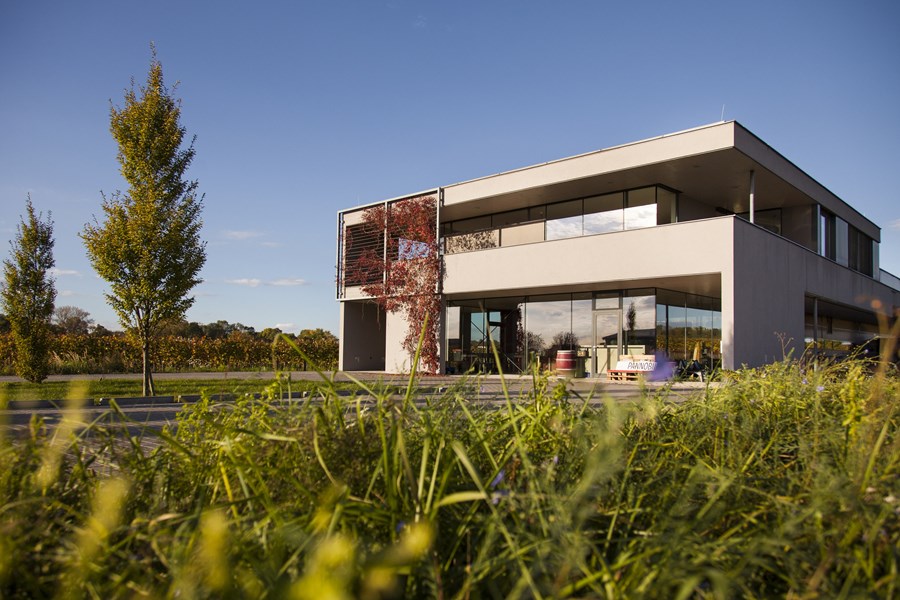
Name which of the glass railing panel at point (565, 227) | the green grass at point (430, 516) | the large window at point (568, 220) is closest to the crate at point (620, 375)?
the large window at point (568, 220)

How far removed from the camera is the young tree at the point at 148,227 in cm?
1211

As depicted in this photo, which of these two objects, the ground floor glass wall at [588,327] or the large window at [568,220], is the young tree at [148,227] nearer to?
the ground floor glass wall at [588,327]

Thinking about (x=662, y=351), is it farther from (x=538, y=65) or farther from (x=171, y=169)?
(x=171, y=169)

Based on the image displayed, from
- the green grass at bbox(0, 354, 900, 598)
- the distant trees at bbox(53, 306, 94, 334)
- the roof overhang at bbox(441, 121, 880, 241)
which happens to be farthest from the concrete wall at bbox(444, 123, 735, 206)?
the distant trees at bbox(53, 306, 94, 334)

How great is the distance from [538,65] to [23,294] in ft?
47.8

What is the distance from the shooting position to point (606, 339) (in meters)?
19.4

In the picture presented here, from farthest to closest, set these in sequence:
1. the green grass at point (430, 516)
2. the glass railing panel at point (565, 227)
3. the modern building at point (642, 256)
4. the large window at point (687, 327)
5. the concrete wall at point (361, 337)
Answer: the concrete wall at point (361, 337) → the glass railing panel at point (565, 227) → the large window at point (687, 327) → the modern building at point (642, 256) → the green grass at point (430, 516)

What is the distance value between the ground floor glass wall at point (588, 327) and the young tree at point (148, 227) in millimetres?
8426

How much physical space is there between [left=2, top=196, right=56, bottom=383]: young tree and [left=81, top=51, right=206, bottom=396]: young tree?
4.45 meters

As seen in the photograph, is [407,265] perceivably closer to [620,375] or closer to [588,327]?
[588,327]

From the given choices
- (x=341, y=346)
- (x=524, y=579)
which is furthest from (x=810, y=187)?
(x=524, y=579)

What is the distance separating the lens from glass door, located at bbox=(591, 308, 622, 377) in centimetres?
1903

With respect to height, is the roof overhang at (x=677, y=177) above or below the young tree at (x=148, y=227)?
above

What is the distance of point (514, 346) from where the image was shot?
21906mm
